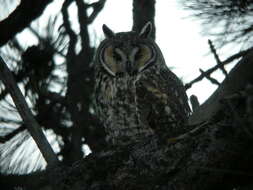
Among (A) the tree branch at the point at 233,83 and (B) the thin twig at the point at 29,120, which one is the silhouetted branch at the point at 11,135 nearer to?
(B) the thin twig at the point at 29,120

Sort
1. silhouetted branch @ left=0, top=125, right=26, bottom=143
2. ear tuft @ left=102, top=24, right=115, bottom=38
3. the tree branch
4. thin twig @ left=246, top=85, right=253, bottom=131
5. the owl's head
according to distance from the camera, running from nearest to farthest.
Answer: thin twig @ left=246, top=85, right=253, bottom=131 < the tree branch < silhouetted branch @ left=0, top=125, right=26, bottom=143 < the owl's head < ear tuft @ left=102, top=24, right=115, bottom=38

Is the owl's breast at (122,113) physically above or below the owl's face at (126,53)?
below

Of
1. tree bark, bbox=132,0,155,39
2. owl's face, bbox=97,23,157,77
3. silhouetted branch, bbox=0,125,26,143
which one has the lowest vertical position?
silhouetted branch, bbox=0,125,26,143

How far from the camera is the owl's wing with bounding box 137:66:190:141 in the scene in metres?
3.41

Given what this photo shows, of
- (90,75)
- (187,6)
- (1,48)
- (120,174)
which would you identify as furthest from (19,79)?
(120,174)

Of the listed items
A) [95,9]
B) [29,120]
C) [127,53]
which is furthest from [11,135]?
[127,53]

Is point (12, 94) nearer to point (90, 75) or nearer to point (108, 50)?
point (90, 75)

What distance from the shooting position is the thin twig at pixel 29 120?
209 centimetres

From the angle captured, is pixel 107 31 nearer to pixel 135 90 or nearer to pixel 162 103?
pixel 135 90

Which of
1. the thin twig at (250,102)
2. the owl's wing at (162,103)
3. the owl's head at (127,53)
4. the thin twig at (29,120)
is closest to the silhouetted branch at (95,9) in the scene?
the owl's head at (127,53)

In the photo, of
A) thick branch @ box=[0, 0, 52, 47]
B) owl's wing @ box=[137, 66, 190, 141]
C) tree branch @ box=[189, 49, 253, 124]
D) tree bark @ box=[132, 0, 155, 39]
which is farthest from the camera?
owl's wing @ box=[137, 66, 190, 141]

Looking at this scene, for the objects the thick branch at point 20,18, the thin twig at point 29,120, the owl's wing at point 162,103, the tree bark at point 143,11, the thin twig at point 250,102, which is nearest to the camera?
the thin twig at point 250,102

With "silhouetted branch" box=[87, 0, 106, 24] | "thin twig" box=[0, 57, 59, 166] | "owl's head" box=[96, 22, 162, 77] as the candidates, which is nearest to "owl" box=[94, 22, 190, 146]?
"owl's head" box=[96, 22, 162, 77]

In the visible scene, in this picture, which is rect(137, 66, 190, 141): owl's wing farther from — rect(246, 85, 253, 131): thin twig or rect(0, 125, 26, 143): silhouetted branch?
rect(246, 85, 253, 131): thin twig
